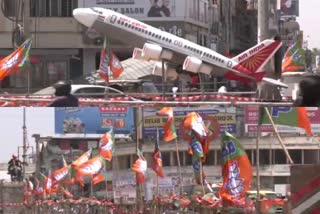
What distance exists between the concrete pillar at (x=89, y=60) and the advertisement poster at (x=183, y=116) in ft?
105

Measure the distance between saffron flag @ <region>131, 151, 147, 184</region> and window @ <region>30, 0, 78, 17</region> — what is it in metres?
33.0

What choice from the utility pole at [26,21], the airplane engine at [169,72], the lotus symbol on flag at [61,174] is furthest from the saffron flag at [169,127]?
the utility pole at [26,21]

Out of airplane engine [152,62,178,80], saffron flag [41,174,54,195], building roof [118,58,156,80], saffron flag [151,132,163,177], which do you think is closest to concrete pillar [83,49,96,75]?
building roof [118,58,156,80]

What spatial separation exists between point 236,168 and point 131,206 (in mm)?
1407

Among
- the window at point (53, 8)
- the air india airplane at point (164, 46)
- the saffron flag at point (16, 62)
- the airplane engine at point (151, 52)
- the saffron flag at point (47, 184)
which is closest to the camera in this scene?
the saffron flag at point (47, 184)

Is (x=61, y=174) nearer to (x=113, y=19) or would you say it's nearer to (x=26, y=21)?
(x=113, y=19)

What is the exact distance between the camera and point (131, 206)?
9.18 m

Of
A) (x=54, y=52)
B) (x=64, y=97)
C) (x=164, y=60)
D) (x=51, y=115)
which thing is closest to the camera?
(x=51, y=115)

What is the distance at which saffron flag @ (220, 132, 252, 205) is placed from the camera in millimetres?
8508

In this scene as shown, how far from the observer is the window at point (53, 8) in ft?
136

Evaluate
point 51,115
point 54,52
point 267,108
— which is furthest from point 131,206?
point 54,52

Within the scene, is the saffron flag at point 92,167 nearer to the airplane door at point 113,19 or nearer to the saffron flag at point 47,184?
the saffron flag at point 47,184

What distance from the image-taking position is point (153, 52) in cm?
2581

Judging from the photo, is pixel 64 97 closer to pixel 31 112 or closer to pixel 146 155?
pixel 31 112
